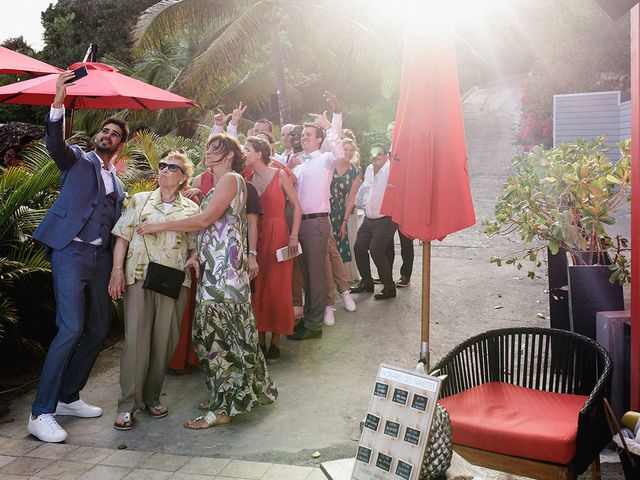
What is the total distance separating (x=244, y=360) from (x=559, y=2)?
64.6ft

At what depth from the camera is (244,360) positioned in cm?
512

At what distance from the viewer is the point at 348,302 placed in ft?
26.6

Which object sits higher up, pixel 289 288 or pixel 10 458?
pixel 289 288

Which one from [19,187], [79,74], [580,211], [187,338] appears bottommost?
[187,338]

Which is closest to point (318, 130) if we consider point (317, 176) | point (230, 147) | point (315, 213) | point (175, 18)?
point (317, 176)

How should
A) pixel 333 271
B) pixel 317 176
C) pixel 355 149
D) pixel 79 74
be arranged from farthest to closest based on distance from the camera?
pixel 355 149
pixel 333 271
pixel 317 176
pixel 79 74

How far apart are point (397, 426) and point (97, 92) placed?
4.09 meters

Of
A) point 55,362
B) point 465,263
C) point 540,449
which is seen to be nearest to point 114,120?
point 55,362

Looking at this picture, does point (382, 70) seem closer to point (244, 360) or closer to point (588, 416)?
point (244, 360)

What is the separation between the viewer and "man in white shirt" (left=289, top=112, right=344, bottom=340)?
23.1 feet

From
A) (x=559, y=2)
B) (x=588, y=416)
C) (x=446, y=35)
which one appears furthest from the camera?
(x=559, y=2)

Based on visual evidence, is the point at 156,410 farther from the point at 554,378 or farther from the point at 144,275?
the point at 554,378

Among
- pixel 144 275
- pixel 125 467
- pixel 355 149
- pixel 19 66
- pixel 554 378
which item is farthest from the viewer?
pixel 355 149

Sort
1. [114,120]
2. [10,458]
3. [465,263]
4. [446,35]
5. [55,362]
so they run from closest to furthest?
[446,35], [10,458], [55,362], [114,120], [465,263]
